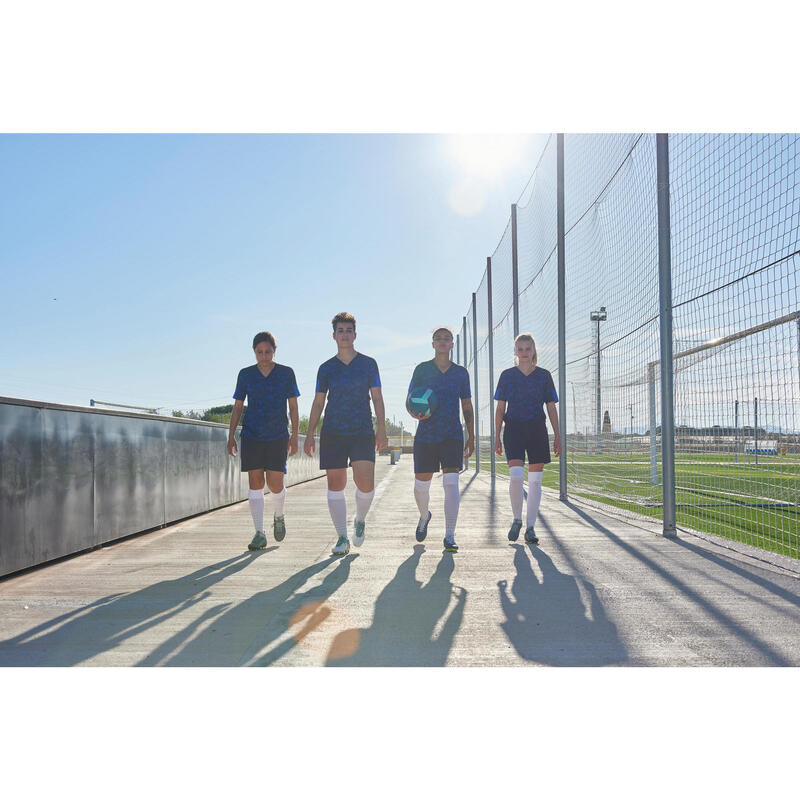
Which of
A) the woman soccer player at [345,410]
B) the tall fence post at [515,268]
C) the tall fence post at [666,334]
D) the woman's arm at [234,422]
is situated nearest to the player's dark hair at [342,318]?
the woman soccer player at [345,410]

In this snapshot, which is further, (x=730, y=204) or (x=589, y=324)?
(x=589, y=324)

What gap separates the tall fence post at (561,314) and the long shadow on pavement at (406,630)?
20.3 ft

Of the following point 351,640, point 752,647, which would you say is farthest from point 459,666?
point 752,647

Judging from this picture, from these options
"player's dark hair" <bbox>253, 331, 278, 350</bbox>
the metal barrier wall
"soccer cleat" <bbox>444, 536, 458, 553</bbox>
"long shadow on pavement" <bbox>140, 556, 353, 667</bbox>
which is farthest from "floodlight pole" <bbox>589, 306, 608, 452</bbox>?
"long shadow on pavement" <bbox>140, 556, 353, 667</bbox>

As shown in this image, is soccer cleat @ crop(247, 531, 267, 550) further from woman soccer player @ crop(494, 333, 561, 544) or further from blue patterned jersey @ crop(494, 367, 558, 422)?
blue patterned jersey @ crop(494, 367, 558, 422)

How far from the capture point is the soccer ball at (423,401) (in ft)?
17.7

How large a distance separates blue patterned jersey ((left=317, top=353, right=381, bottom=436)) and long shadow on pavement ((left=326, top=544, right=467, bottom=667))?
148cm

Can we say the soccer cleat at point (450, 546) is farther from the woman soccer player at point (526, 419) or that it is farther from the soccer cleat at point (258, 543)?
the soccer cleat at point (258, 543)

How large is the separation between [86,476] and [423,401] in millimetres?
2747

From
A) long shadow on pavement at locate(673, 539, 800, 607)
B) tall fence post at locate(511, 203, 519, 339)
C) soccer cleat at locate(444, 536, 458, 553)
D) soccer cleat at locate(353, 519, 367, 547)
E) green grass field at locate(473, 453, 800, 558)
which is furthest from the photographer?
tall fence post at locate(511, 203, 519, 339)

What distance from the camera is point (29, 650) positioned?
9.30ft

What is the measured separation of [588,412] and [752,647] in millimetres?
9637

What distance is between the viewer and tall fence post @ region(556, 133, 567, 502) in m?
9.89

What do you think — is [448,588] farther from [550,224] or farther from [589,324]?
[550,224]
